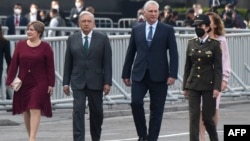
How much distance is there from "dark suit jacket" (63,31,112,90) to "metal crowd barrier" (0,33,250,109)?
562 cm

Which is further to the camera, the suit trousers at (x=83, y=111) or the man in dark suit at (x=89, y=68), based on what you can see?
the man in dark suit at (x=89, y=68)

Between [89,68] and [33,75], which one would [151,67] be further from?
[33,75]

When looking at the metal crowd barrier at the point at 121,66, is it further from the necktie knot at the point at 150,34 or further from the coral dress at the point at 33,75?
the necktie knot at the point at 150,34

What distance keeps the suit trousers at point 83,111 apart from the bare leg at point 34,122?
58 centimetres

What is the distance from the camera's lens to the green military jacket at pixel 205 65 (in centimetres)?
1495

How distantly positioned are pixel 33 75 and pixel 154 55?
1.70 m

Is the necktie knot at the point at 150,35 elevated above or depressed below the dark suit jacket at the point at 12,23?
above

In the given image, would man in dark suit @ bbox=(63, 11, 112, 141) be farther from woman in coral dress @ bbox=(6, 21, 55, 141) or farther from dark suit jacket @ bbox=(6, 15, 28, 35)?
dark suit jacket @ bbox=(6, 15, 28, 35)

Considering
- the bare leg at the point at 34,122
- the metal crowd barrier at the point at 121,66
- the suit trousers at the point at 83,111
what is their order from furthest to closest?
the metal crowd barrier at the point at 121,66
the bare leg at the point at 34,122
the suit trousers at the point at 83,111

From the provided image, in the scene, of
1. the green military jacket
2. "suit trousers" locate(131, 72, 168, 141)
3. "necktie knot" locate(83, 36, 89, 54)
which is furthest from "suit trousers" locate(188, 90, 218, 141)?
"necktie knot" locate(83, 36, 89, 54)

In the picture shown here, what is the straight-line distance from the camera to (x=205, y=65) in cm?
1502

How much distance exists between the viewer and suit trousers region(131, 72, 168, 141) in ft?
53.1

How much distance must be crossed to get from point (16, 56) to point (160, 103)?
2104 mm

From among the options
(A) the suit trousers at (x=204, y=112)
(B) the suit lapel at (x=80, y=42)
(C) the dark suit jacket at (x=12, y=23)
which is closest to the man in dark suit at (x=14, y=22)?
(C) the dark suit jacket at (x=12, y=23)
